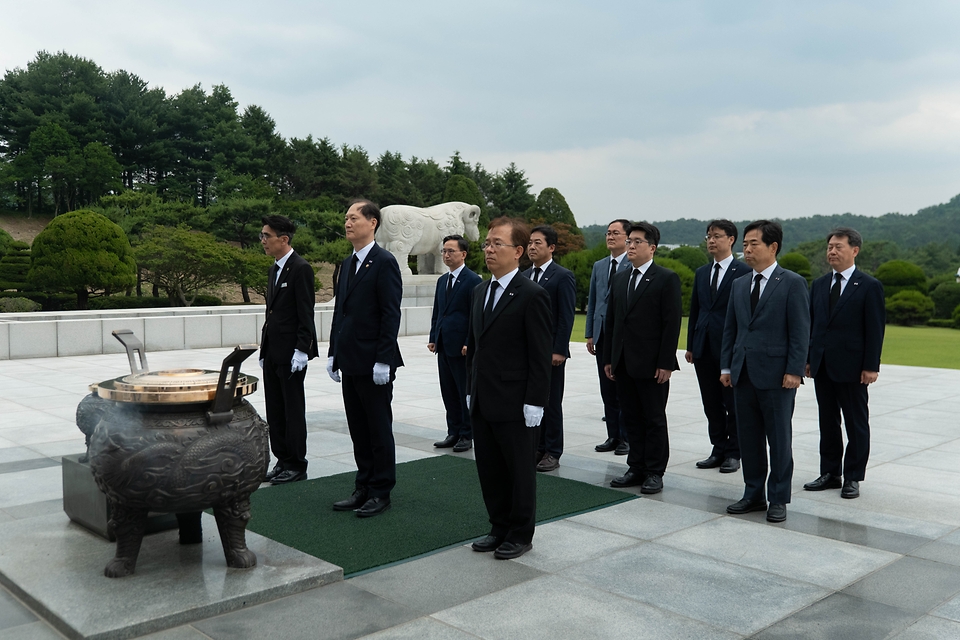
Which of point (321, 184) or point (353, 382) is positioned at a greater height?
point (321, 184)

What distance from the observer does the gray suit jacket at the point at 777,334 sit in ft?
14.6

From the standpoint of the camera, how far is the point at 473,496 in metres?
4.90

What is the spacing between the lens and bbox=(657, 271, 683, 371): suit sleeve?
4988mm

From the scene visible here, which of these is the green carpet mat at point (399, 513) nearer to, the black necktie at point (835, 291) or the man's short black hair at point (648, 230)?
the man's short black hair at point (648, 230)

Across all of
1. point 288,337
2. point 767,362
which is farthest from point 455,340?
point 767,362

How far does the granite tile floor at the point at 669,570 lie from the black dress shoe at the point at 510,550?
0.05 meters

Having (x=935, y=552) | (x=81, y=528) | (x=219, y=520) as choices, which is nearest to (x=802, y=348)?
(x=935, y=552)

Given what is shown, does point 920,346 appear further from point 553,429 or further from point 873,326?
point 553,429

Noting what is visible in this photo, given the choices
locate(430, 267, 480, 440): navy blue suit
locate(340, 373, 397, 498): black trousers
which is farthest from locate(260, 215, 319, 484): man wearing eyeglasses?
locate(430, 267, 480, 440): navy blue suit

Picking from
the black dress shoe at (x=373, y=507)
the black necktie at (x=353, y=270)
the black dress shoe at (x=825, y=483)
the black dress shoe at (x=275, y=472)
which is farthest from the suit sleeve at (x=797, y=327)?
the black dress shoe at (x=275, y=472)

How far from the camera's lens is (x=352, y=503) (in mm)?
4574

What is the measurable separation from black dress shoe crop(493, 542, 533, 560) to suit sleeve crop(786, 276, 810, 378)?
6.00 feet

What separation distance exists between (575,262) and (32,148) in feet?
86.3

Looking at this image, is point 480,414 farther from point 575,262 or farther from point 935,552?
point 575,262
